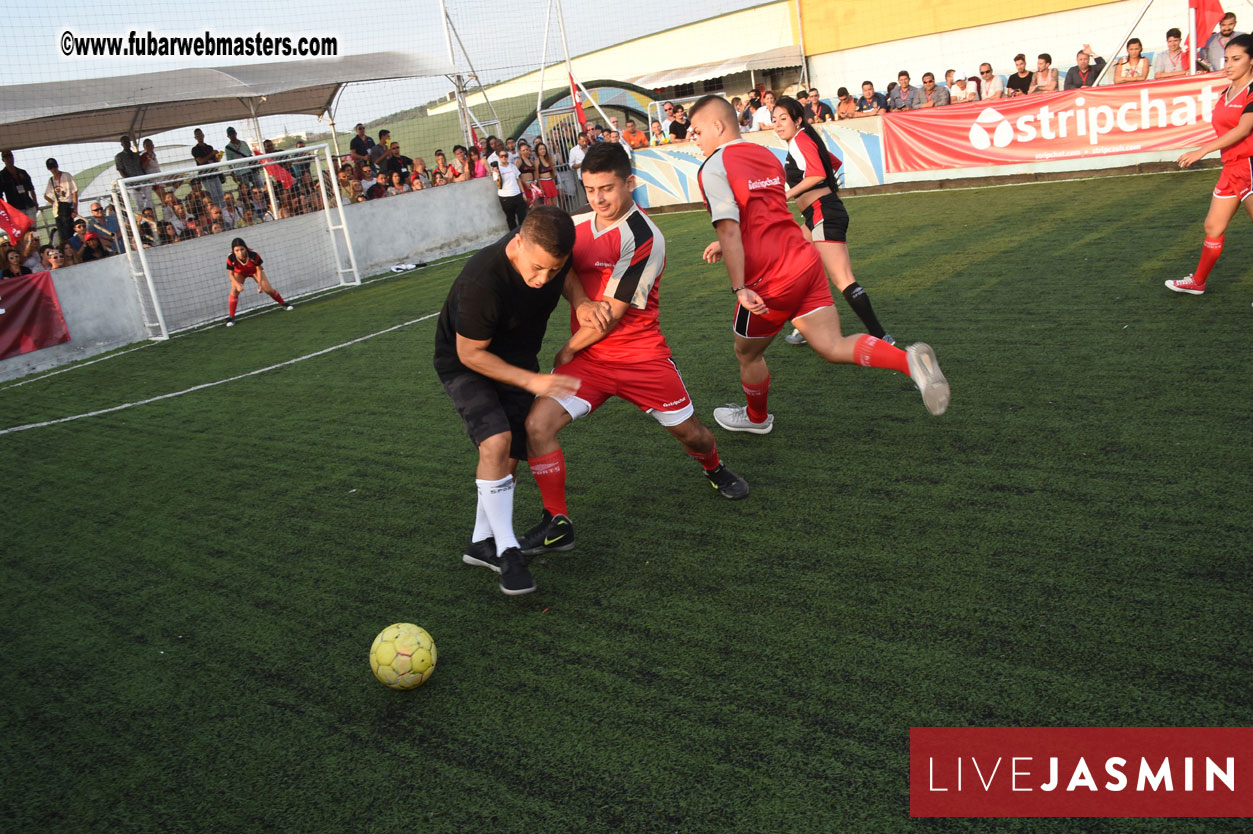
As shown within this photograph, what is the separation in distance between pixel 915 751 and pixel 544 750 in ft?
3.65

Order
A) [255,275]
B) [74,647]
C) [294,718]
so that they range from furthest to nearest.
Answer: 1. [255,275]
2. [74,647]
3. [294,718]

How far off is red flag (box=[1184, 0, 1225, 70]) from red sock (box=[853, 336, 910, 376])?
11.4 meters

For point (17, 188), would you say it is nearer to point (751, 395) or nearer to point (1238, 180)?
point (751, 395)

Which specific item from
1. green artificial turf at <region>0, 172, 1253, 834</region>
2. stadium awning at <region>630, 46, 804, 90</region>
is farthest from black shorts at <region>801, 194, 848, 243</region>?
stadium awning at <region>630, 46, 804, 90</region>

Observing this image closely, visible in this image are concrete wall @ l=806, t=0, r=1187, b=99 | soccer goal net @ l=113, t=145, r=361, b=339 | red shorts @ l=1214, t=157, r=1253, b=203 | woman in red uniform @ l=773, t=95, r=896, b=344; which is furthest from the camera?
concrete wall @ l=806, t=0, r=1187, b=99

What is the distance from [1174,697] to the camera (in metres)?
2.58

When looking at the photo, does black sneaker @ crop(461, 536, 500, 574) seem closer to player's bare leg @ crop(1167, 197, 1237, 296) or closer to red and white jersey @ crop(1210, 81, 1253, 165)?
player's bare leg @ crop(1167, 197, 1237, 296)

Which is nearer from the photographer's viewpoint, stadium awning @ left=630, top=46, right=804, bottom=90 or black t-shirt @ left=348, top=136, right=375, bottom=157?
black t-shirt @ left=348, top=136, right=375, bottom=157

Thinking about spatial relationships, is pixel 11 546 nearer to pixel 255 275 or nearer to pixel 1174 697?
pixel 1174 697

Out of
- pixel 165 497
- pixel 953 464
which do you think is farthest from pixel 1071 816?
pixel 165 497

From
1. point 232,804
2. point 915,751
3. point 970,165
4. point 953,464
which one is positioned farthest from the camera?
point 970,165

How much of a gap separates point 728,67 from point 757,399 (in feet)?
80.3

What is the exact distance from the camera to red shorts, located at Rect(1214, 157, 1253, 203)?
20.0ft

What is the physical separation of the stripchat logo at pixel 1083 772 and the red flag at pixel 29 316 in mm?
12465
